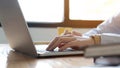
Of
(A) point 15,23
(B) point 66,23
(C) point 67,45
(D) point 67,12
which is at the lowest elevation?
(B) point 66,23

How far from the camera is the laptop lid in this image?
788 millimetres

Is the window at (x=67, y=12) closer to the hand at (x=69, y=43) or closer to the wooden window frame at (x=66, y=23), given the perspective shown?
the wooden window frame at (x=66, y=23)

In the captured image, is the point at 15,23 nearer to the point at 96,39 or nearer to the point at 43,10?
the point at 96,39

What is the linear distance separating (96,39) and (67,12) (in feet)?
5.37

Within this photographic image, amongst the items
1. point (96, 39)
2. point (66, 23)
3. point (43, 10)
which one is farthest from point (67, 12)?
point (96, 39)

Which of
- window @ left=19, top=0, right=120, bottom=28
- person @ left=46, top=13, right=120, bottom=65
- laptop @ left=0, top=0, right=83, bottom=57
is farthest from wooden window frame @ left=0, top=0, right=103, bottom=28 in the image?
laptop @ left=0, top=0, right=83, bottom=57

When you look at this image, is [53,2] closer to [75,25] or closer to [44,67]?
[75,25]

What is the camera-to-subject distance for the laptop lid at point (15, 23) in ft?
2.58

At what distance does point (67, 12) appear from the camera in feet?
8.62

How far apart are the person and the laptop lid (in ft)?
0.43

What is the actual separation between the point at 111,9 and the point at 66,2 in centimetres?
55

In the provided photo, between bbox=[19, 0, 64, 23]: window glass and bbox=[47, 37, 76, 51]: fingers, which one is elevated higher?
bbox=[47, 37, 76, 51]: fingers

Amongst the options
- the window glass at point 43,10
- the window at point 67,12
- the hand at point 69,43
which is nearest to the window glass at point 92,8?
the window at point 67,12

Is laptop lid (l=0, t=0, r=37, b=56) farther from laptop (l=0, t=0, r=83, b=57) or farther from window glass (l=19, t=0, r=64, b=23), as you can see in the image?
window glass (l=19, t=0, r=64, b=23)
